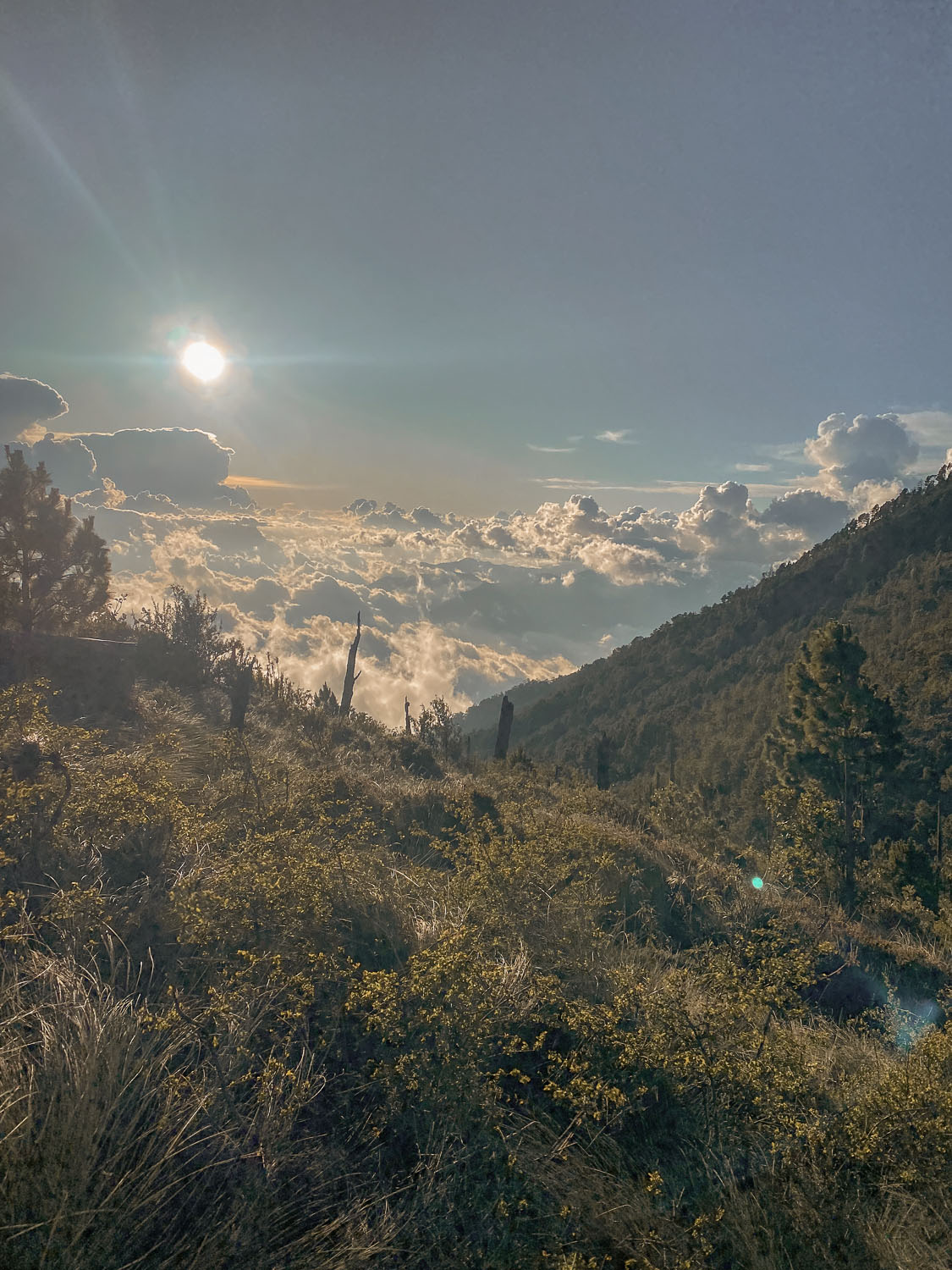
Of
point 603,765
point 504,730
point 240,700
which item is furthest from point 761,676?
point 240,700

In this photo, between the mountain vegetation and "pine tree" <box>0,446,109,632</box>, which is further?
"pine tree" <box>0,446,109,632</box>

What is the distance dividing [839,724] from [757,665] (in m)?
56.6

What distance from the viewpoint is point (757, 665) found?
3329 inches

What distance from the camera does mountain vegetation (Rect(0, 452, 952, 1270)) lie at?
3.54 metres

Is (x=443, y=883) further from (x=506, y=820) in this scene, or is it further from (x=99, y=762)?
(x=99, y=762)

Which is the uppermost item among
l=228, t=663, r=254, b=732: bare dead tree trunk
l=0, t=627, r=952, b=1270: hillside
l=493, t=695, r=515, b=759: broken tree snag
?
l=228, t=663, r=254, b=732: bare dead tree trunk

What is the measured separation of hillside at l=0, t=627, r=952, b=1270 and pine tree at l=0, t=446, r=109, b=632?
11.8 metres

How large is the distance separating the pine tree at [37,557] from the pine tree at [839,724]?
29.9 m

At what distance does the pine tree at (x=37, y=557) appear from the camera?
1828 cm

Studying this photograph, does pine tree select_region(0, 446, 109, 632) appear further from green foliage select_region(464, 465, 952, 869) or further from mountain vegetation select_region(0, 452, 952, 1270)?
green foliage select_region(464, 465, 952, 869)

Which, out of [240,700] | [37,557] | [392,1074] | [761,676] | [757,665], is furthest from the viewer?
[757,665]

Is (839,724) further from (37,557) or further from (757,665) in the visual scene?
(757,665)

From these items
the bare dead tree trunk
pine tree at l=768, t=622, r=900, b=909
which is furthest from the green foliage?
the bare dead tree trunk

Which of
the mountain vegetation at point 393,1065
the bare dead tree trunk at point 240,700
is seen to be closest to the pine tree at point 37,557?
the bare dead tree trunk at point 240,700
